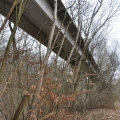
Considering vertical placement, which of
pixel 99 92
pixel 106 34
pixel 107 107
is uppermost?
pixel 106 34

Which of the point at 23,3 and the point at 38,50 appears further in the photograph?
the point at 38,50

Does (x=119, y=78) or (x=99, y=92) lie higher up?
(x=119, y=78)

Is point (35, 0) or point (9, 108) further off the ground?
point (35, 0)

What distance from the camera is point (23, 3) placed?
2.40 metres

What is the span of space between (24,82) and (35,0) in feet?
7.98

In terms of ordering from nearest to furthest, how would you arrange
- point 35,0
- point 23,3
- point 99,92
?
point 23,3
point 35,0
point 99,92

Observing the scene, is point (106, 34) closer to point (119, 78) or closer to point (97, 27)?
point (97, 27)

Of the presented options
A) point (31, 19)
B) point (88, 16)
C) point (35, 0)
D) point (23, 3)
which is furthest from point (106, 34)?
point (23, 3)

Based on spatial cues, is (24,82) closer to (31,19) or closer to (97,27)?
(31,19)

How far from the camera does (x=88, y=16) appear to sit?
32.3 ft

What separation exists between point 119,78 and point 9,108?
26.0m

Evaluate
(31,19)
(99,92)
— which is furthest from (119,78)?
(31,19)

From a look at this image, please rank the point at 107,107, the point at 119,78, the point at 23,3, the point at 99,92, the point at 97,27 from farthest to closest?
the point at 119,78
the point at 107,107
the point at 99,92
the point at 97,27
the point at 23,3

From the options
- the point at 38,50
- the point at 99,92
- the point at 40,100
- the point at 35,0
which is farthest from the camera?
the point at 99,92
